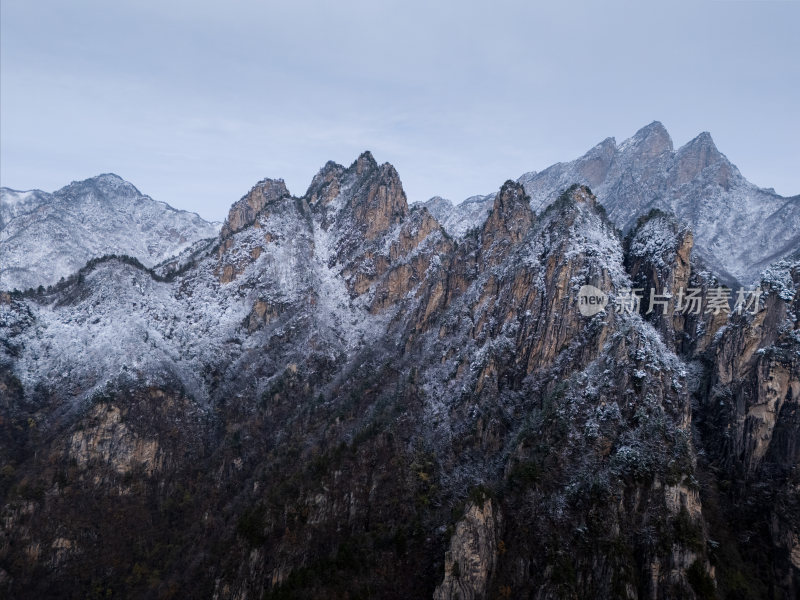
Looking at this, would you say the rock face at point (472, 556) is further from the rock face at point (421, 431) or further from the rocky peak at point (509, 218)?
the rocky peak at point (509, 218)

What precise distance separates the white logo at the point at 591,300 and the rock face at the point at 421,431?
189 centimetres

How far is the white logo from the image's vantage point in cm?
10325

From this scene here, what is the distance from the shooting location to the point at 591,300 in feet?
343

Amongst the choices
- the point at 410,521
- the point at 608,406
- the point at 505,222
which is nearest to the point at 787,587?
the point at 608,406

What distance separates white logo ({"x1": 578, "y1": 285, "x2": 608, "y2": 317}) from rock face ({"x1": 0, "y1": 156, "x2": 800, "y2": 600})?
1.89 m

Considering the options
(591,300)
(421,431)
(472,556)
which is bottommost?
(472,556)

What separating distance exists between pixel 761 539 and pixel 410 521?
58.2 metres

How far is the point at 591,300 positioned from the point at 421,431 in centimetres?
4850

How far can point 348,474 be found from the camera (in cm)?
10438

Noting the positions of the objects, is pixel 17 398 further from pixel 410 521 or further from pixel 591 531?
pixel 591 531

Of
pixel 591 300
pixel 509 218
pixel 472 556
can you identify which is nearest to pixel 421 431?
pixel 472 556
